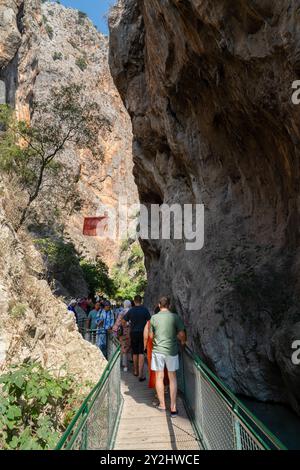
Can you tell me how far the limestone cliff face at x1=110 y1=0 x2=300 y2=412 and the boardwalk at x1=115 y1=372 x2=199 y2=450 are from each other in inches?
91.6

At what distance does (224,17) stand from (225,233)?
16.7 ft

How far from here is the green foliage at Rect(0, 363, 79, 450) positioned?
4.86m

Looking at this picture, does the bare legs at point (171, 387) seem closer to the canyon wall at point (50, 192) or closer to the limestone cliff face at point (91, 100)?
the canyon wall at point (50, 192)

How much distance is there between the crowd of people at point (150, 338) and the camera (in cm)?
594

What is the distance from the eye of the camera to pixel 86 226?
39.0 m

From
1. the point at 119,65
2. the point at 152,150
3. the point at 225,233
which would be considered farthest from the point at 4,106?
the point at 225,233

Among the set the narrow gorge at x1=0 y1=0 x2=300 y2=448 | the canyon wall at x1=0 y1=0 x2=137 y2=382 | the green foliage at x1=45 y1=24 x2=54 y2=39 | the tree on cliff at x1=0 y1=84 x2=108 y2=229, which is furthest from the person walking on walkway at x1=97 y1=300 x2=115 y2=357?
the green foliage at x1=45 y1=24 x2=54 y2=39

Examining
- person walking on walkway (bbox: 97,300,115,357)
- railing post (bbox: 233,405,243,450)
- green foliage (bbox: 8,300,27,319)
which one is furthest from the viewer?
person walking on walkway (bbox: 97,300,115,357)

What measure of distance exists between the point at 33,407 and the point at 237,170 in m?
7.90

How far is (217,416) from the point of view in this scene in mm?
4336

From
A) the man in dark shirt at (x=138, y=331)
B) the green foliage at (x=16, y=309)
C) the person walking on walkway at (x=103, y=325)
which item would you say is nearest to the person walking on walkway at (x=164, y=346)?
the man in dark shirt at (x=138, y=331)

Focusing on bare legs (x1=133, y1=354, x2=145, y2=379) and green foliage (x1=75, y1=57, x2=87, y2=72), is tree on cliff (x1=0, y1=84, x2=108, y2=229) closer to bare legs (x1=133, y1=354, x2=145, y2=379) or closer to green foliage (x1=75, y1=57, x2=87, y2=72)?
bare legs (x1=133, y1=354, x2=145, y2=379)

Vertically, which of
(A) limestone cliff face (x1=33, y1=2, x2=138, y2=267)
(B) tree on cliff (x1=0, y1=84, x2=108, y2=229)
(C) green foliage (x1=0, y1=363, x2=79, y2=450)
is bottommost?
(C) green foliage (x1=0, y1=363, x2=79, y2=450)

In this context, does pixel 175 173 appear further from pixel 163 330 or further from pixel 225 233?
pixel 163 330
